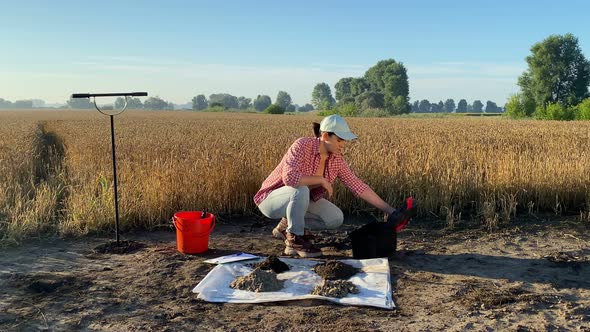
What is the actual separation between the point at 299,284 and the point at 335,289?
0.36m

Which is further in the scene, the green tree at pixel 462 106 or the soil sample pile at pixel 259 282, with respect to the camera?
the green tree at pixel 462 106

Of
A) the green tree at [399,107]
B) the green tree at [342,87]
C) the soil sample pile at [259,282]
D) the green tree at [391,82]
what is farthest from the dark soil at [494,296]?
the green tree at [342,87]

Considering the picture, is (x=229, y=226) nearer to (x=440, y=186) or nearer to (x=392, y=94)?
(x=440, y=186)

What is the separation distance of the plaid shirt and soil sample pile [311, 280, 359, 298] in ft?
3.64

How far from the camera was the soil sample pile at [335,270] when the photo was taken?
3.70m

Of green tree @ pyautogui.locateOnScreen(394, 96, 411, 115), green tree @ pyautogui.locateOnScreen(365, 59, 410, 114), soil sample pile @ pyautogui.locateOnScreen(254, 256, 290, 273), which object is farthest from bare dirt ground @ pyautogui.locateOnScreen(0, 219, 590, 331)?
green tree @ pyautogui.locateOnScreen(365, 59, 410, 114)

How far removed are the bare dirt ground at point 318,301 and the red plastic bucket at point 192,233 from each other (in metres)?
0.09

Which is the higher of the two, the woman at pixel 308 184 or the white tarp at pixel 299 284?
the woman at pixel 308 184

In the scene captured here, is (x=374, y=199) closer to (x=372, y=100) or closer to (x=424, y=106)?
(x=372, y=100)

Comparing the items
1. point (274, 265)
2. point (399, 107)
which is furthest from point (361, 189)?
point (399, 107)

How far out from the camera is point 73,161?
29.9ft

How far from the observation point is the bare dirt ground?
9.83 ft

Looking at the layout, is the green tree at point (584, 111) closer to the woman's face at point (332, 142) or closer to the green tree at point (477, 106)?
the woman's face at point (332, 142)

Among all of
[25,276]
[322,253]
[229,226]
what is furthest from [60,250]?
[322,253]
